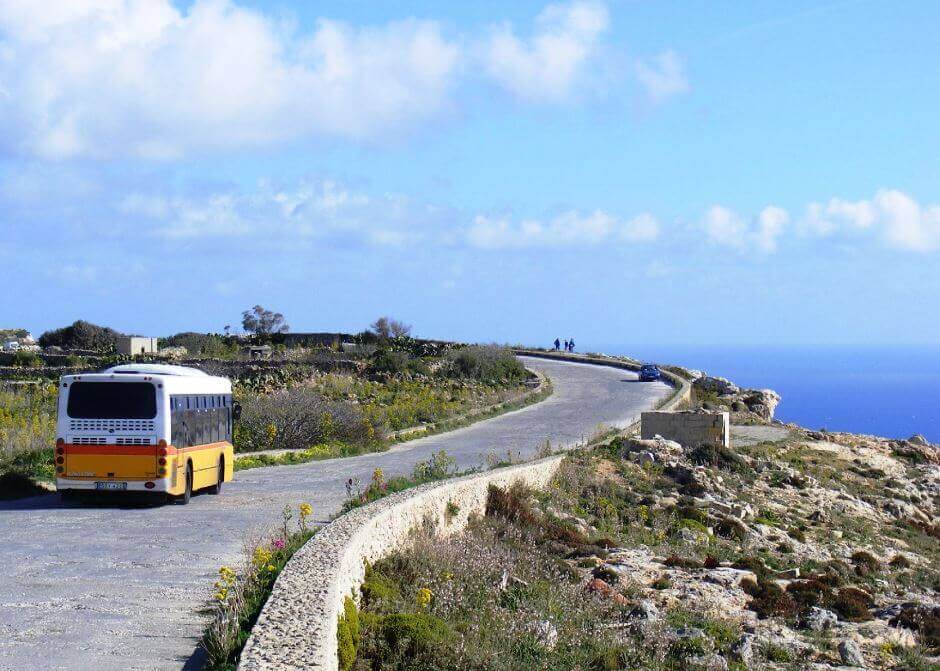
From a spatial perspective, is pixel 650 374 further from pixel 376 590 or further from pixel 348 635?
pixel 348 635

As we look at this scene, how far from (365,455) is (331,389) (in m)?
16.2

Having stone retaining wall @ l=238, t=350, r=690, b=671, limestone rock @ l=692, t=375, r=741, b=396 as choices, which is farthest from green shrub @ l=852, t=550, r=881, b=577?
limestone rock @ l=692, t=375, r=741, b=396

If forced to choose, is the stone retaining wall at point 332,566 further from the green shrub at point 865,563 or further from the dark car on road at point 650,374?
the dark car on road at point 650,374

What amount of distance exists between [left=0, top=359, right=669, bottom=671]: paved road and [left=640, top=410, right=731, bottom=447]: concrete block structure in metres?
5.52

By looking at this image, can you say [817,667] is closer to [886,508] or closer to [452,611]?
[452,611]

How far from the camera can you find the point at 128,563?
42.7 feet

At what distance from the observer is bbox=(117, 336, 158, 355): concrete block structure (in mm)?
55969

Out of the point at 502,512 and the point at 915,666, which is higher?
the point at 502,512

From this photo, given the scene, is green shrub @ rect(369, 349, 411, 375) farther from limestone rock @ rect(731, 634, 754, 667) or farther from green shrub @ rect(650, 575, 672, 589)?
limestone rock @ rect(731, 634, 754, 667)

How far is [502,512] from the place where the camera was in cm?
1864

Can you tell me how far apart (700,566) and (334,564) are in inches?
354

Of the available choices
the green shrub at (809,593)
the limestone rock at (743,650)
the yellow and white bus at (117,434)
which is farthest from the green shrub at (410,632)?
the green shrub at (809,593)

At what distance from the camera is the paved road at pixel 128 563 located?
9539 mm

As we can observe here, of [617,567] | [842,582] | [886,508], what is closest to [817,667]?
[617,567]
